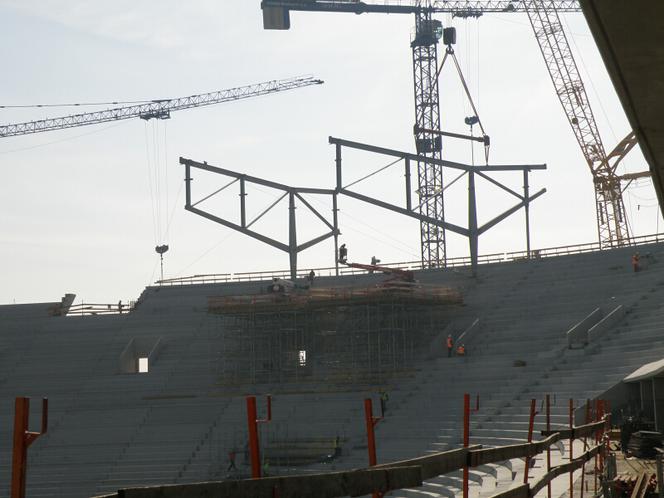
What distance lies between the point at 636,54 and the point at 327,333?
42.2m

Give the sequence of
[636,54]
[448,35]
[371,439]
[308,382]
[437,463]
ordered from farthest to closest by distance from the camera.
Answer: [448,35] < [308,382] < [371,439] < [437,463] < [636,54]

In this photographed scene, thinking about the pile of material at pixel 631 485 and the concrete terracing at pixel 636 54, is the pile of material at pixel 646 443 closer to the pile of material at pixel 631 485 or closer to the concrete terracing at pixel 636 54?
the pile of material at pixel 631 485

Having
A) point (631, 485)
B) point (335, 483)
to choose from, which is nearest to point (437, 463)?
point (335, 483)

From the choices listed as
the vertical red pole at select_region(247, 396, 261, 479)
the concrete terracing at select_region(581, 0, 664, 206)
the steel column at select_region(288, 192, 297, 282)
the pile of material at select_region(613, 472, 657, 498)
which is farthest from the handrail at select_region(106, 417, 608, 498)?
the steel column at select_region(288, 192, 297, 282)

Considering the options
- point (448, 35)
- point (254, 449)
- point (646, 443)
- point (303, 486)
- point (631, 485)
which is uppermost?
point (448, 35)

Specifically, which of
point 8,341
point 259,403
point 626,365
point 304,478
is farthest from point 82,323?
point 304,478

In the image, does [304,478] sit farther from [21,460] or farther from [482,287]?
[482,287]

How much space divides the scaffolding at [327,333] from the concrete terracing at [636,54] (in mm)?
37423

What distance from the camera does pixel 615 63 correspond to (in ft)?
21.2

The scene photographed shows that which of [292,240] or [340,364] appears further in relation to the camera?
[292,240]

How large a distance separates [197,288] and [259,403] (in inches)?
581

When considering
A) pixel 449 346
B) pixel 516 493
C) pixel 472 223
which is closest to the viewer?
pixel 516 493

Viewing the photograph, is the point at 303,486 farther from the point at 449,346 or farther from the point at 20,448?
the point at 449,346

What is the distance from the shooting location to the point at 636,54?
6.33 meters
